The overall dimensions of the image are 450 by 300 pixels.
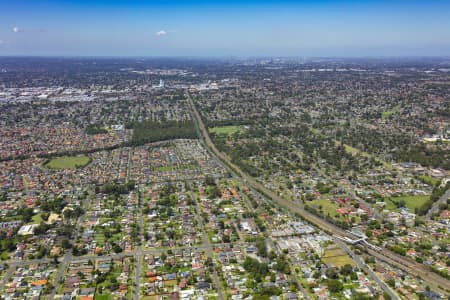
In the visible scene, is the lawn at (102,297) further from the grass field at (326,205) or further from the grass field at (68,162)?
the grass field at (68,162)

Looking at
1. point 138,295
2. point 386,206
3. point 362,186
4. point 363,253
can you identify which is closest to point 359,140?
point 362,186

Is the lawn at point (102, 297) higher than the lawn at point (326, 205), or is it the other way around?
the lawn at point (326, 205)

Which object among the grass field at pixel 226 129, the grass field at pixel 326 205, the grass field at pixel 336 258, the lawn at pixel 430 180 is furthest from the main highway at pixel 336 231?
the lawn at pixel 430 180

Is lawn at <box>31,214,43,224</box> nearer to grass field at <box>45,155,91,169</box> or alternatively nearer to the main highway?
grass field at <box>45,155,91,169</box>

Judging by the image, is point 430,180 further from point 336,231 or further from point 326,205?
point 336,231

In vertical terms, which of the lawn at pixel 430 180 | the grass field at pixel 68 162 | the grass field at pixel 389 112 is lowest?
the lawn at pixel 430 180

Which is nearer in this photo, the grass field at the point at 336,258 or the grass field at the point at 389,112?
the grass field at the point at 336,258

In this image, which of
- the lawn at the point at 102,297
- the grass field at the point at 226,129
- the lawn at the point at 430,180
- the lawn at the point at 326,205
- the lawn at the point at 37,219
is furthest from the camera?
the grass field at the point at 226,129
